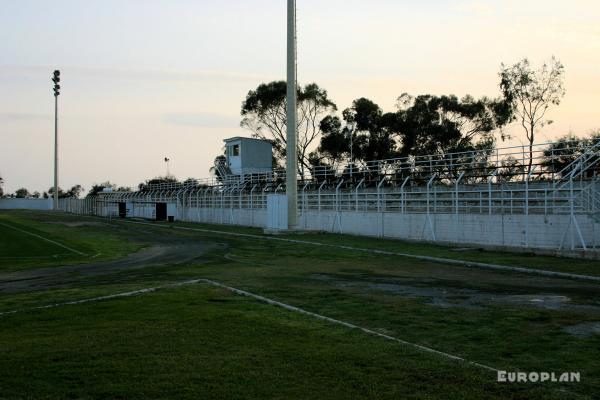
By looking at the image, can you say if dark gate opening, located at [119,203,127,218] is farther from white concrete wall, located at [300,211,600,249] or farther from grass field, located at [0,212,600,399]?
grass field, located at [0,212,600,399]

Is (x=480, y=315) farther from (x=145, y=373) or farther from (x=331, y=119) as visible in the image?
(x=331, y=119)

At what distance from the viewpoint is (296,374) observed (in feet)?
21.7

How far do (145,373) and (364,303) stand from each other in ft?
18.7

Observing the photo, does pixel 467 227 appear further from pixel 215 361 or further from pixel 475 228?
pixel 215 361

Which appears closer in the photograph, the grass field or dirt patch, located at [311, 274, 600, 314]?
the grass field

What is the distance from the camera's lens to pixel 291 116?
3638cm

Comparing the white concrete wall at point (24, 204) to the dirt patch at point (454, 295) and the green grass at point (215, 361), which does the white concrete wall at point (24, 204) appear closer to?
the dirt patch at point (454, 295)

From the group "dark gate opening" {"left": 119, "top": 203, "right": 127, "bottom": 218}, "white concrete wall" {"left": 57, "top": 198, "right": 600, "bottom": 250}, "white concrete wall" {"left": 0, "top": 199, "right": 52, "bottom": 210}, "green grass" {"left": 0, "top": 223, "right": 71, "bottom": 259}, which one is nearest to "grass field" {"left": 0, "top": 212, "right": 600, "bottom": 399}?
"white concrete wall" {"left": 57, "top": 198, "right": 600, "bottom": 250}

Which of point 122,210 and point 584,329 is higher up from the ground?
point 122,210

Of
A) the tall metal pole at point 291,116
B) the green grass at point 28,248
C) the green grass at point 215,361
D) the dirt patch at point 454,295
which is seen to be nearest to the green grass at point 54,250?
the green grass at point 28,248

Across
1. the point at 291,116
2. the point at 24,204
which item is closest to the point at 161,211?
the point at 291,116

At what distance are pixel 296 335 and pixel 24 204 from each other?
139 metres

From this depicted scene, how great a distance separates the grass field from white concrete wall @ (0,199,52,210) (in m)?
122

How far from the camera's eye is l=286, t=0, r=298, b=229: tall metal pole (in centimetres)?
3581
